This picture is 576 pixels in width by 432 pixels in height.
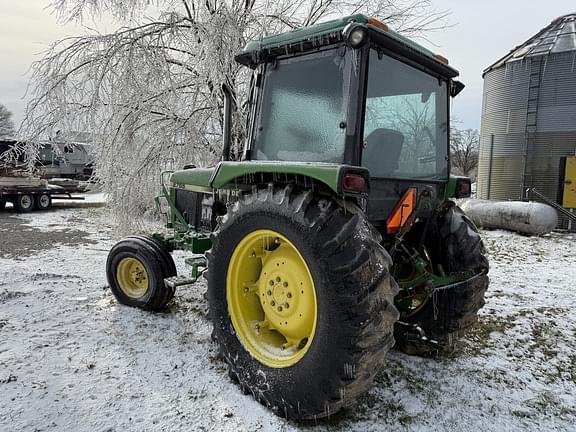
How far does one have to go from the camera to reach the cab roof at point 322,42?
8.20ft

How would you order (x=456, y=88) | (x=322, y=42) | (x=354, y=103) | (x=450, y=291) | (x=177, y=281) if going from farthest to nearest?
(x=177, y=281) → (x=456, y=88) → (x=450, y=291) → (x=322, y=42) → (x=354, y=103)

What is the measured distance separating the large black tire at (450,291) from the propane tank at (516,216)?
7628 mm

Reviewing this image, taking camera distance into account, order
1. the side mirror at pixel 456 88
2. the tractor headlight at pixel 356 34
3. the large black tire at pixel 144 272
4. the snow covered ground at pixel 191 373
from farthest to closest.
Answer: the large black tire at pixel 144 272
the side mirror at pixel 456 88
the snow covered ground at pixel 191 373
the tractor headlight at pixel 356 34

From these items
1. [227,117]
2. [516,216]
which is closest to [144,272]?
[227,117]

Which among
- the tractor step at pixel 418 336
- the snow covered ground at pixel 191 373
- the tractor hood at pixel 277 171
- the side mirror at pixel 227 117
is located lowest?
the snow covered ground at pixel 191 373

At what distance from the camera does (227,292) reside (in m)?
2.85

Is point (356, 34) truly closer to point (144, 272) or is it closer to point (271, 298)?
point (271, 298)

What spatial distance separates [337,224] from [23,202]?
1369 cm

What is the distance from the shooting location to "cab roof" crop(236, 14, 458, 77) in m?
2.50

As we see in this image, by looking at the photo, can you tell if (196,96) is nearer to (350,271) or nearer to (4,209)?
(350,271)

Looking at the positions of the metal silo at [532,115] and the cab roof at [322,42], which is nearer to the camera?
the cab roof at [322,42]

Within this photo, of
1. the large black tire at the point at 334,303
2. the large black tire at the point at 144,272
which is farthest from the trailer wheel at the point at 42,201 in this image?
the large black tire at the point at 334,303

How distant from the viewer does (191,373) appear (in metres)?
2.98

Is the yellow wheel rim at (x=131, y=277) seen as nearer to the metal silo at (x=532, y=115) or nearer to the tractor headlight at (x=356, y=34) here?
the tractor headlight at (x=356, y=34)
